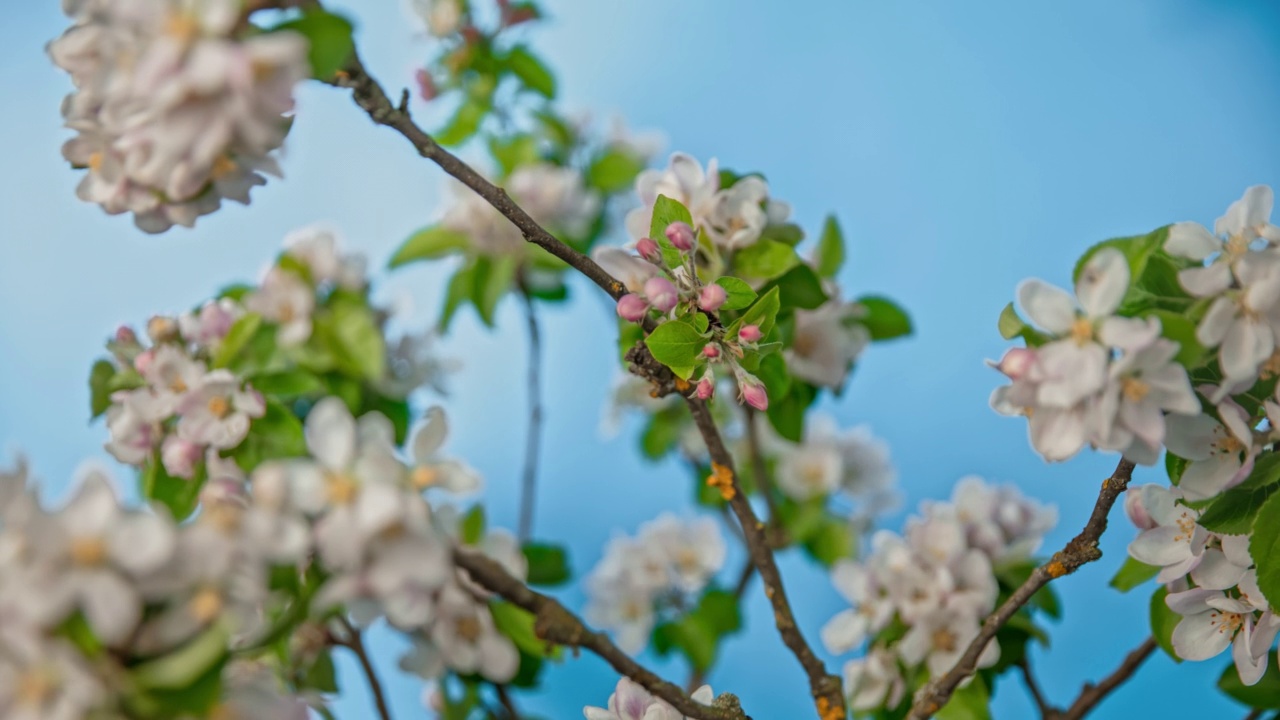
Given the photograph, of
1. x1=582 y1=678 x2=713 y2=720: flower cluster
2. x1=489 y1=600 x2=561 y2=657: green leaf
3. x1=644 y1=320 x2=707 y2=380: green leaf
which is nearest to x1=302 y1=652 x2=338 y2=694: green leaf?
x1=489 y1=600 x2=561 y2=657: green leaf

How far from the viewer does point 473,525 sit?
1.29 metres

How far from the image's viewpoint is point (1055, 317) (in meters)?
0.66

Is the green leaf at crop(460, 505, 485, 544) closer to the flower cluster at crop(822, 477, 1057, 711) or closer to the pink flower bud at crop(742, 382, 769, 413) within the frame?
the flower cluster at crop(822, 477, 1057, 711)

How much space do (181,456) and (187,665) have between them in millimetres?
347

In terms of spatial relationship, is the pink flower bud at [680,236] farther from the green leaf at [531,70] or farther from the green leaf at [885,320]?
the green leaf at [531,70]

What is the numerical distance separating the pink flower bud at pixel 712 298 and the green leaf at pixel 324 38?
295 mm

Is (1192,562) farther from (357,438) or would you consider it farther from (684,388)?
(357,438)

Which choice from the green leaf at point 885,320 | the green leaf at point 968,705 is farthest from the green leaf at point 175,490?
the green leaf at point 885,320

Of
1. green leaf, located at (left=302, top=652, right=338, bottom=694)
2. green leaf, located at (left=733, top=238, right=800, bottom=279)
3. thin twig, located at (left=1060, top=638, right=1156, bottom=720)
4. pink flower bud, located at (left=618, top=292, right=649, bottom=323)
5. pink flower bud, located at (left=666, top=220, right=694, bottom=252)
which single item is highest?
green leaf, located at (left=733, top=238, right=800, bottom=279)

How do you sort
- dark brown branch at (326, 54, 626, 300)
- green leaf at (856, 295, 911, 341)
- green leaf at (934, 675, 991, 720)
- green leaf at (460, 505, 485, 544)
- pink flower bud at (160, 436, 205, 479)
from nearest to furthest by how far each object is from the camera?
dark brown branch at (326, 54, 626, 300)
pink flower bud at (160, 436, 205, 479)
green leaf at (934, 675, 991, 720)
green leaf at (460, 505, 485, 544)
green leaf at (856, 295, 911, 341)

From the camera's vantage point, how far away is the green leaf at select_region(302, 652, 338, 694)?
114 cm

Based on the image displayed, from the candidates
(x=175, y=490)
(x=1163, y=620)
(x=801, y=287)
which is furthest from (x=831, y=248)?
(x=175, y=490)

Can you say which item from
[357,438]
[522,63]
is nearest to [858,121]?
[522,63]

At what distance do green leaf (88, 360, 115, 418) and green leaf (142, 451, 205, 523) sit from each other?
0.16m
